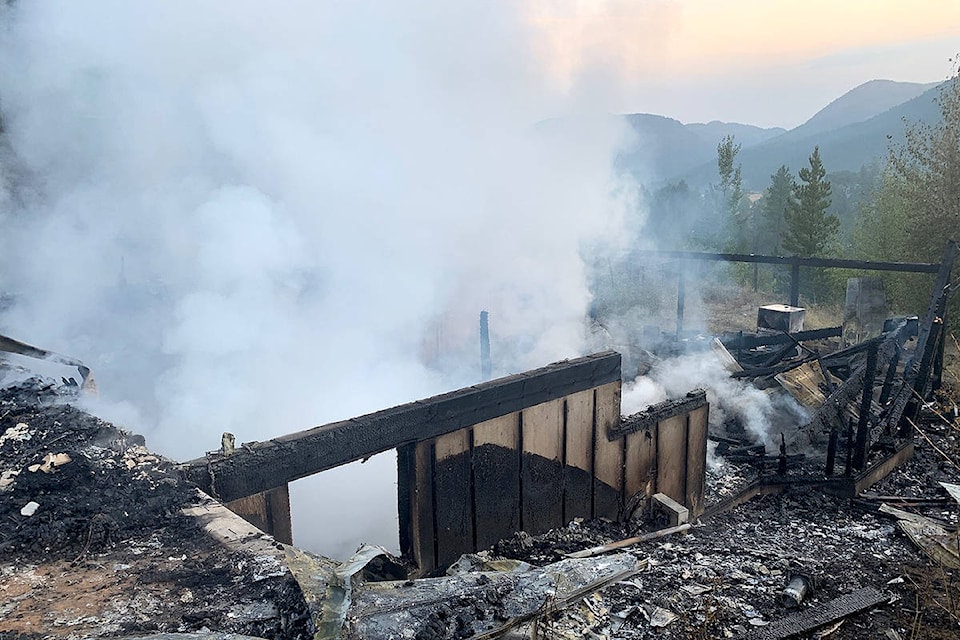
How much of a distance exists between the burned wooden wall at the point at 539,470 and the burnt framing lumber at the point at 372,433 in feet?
0.40

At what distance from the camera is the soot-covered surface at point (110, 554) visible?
2.56 m

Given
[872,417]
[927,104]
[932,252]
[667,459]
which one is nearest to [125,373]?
[667,459]

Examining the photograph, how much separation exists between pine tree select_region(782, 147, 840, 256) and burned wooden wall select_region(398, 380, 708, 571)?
24969mm

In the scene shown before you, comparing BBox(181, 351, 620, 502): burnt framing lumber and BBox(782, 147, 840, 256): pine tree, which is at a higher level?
BBox(782, 147, 840, 256): pine tree

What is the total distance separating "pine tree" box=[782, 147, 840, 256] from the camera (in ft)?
93.0

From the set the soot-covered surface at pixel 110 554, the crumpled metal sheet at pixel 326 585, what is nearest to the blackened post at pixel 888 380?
→ the crumpled metal sheet at pixel 326 585

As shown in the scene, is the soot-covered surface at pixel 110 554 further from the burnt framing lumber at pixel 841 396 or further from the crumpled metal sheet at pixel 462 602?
the burnt framing lumber at pixel 841 396

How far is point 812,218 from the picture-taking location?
92.9 ft

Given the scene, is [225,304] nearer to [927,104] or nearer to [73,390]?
[73,390]

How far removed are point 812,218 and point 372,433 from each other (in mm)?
28940

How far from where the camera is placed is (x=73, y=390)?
521 cm

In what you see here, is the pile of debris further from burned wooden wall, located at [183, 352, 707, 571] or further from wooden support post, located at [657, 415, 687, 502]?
wooden support post, located at [657, 415, 687, 502]

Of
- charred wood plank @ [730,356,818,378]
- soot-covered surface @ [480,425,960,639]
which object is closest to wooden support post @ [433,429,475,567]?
soot-covered surface @ [480,425,960,639]

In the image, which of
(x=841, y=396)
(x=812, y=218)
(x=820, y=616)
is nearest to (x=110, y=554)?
(x=820, y=616)
